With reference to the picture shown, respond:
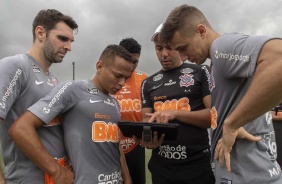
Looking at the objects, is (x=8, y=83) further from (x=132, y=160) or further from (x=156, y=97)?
(x=132, y=160)

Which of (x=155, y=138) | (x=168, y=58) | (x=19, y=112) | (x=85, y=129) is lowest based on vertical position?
(x=155, y=138)

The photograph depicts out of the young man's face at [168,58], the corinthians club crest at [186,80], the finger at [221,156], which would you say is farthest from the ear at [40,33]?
the finger at [221,156]

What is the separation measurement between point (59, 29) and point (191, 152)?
1.94 m

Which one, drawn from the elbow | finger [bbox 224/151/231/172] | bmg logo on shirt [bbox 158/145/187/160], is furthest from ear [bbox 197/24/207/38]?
the elbow

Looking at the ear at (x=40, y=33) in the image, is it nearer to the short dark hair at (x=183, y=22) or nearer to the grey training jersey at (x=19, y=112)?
the grey training jersey at (x=19, y=112)

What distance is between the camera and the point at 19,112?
2525 mm

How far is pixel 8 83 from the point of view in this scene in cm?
236

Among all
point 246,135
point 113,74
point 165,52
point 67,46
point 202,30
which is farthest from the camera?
point 165,52

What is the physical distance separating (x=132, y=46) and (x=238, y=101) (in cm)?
302

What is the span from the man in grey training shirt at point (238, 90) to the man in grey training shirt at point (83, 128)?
36.1 inches

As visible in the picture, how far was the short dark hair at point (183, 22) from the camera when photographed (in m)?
2.14

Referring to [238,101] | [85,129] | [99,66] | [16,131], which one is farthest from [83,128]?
[238,101]

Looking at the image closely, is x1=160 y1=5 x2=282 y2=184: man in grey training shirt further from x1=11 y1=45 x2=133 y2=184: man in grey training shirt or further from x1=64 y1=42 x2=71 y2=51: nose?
x1=64 y1=42 x2=71 y2=51: nose

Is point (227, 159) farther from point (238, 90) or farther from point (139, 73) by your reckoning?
point (139, 73)
